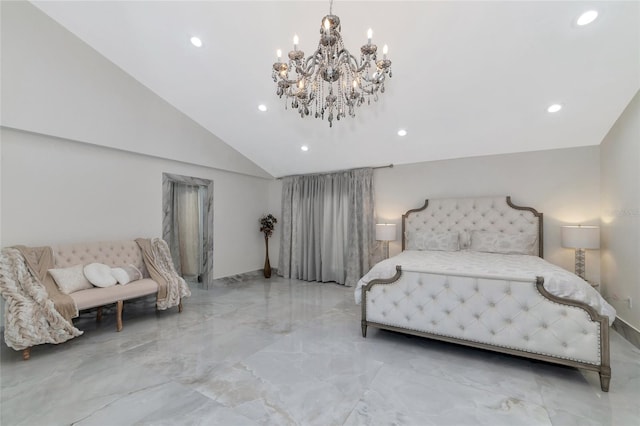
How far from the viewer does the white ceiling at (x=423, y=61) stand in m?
2.43

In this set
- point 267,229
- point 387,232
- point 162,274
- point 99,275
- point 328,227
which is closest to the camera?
point 99,275

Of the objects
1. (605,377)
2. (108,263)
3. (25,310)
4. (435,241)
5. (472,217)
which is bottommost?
(605,377)

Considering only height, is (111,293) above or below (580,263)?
below

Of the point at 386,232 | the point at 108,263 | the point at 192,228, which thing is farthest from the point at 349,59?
the point at 192,228

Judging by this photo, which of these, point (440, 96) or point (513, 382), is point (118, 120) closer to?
point (440, 96)

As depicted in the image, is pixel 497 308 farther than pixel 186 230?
No

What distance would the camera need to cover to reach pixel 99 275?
3236 millimetres

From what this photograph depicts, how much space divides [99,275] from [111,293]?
1.01 feet

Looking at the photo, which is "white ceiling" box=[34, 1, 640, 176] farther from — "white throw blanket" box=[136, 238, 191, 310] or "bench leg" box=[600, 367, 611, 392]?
"bench leg" box=[600, 367, 611, 392]

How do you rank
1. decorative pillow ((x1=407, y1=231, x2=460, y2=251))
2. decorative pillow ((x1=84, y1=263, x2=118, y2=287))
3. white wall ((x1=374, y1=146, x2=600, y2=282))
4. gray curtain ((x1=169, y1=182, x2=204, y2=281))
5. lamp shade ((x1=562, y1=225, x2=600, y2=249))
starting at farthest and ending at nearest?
gray curtain ((x1=169, y1=182, x2=204, y2=281)), decorative pillow ((x1=407, y1=231, x2=460, y2=251)), white wall ((x1=374, y1=146, x2=600, y2=282)), lamp shade ((x1=562, y1=225, x2=600, y2=249)), decorative pillow ((x1=84, y1=263, x2=118, y2=287))

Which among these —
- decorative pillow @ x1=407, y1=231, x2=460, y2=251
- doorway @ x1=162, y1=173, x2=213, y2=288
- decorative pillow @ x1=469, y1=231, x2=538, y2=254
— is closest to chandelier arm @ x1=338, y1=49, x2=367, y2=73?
decorative pillow @ x1=407, y1=231, x2=460, y2=251

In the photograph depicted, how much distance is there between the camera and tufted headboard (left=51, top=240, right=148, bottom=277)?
3260mm

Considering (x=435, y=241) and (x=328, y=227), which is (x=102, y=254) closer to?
(x=328, y=227)

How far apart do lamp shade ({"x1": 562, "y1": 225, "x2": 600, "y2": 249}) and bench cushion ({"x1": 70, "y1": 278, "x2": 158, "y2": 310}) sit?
5226 millimetres
